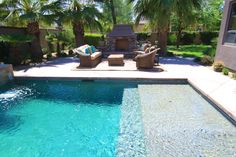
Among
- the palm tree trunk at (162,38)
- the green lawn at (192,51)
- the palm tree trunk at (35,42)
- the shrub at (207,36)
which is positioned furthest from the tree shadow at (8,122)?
the shrub at (207,36)

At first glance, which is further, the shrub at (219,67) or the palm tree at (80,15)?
the palm tree at (80,15)

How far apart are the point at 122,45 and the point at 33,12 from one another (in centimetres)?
660

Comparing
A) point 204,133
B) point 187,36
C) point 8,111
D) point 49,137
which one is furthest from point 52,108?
point 187,36

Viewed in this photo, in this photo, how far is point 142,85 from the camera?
7516mm

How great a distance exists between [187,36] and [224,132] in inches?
895

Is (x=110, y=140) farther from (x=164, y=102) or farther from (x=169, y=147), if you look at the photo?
(x=164, y=102)

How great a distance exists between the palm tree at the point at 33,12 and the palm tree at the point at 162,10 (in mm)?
6031

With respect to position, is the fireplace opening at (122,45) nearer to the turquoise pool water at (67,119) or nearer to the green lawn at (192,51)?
the green lawn at (192,51)

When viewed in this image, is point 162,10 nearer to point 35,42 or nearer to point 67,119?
point 35,42

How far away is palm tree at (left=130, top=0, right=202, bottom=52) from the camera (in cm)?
1240

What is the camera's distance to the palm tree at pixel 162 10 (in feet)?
40.7

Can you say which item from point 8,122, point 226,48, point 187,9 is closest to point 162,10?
point 187,9

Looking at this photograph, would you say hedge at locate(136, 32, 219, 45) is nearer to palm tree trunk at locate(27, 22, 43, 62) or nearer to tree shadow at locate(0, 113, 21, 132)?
palm tree trunk at locate(27, 22, 43, 62)

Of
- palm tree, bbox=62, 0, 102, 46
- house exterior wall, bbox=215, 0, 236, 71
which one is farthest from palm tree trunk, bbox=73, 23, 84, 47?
house exterior wall, bbox=215, 0, 236, 71
